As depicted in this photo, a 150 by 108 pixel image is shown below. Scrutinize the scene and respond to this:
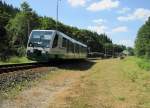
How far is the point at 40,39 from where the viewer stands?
105 ft

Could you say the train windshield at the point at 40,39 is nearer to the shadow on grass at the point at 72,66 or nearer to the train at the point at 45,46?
the train at the point at 45,46

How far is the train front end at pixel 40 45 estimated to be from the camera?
30953mm

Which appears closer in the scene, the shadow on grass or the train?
the train

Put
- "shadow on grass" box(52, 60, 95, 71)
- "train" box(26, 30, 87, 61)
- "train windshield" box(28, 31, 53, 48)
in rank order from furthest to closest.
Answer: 1. "shadow on grass" box(52, 60, 95, 71)
2. "train windshield" box(28, 31, 53, 48)
3. "train" box(26, 30, 87, 61)

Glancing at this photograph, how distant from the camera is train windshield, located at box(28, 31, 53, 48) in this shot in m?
31.4

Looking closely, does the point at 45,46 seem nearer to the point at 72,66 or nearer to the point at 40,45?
the point at 40,45

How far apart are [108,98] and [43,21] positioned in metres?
88.7

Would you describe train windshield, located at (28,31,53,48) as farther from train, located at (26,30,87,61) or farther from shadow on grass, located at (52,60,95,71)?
shadow on grass, located at (52,60,95,71)

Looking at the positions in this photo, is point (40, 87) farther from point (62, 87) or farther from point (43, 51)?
point (43, 51)

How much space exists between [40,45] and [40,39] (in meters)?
0.73

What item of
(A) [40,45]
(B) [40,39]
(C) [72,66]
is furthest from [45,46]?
(C) [72,66]

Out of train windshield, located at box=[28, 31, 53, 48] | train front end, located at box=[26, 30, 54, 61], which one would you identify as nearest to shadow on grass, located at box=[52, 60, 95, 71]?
train front end, located at box=[26, 30, 54, 61]

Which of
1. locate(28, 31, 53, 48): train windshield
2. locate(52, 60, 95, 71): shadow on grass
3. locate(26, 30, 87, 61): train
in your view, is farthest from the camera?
locate(52, 60, 95, 71): shadow on grass

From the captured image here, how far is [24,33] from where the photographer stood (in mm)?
87938
